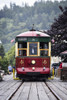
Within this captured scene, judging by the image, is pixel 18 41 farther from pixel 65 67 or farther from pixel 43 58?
pixel 65 67

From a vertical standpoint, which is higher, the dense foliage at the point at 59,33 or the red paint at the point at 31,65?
the dense foliage at the point at 59,33

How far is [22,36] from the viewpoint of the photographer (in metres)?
20.1

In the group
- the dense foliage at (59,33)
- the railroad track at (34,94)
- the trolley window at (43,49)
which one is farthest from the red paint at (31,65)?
the dense foliage at (59,33)

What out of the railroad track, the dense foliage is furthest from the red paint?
the dense foliage

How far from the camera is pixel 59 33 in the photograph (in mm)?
34938

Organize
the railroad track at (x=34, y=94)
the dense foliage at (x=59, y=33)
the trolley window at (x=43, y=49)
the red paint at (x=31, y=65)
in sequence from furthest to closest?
the dense foliage at (x=59, y=33)
the trolley window at (x=43, y=49)
the red paint at (x=31, y=65)
the railroad track at (x=34, y=94)

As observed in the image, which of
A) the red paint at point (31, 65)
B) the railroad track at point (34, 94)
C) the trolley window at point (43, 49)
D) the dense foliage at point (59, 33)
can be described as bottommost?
the railroad track at point (34, 94)

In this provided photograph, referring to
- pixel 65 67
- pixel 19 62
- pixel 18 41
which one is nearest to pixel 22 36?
pixel 18 41

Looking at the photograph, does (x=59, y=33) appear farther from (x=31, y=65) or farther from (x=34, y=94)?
(x=34, y=94)

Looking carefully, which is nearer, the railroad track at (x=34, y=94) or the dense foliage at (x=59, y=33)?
the railroad track at (x=34, y=94)

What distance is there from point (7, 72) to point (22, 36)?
77.8 ft

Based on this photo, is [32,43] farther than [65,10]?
No

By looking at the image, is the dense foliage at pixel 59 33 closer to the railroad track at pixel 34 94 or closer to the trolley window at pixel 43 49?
the trolley window at pixel 43 49

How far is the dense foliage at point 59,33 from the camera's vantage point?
34.4m
